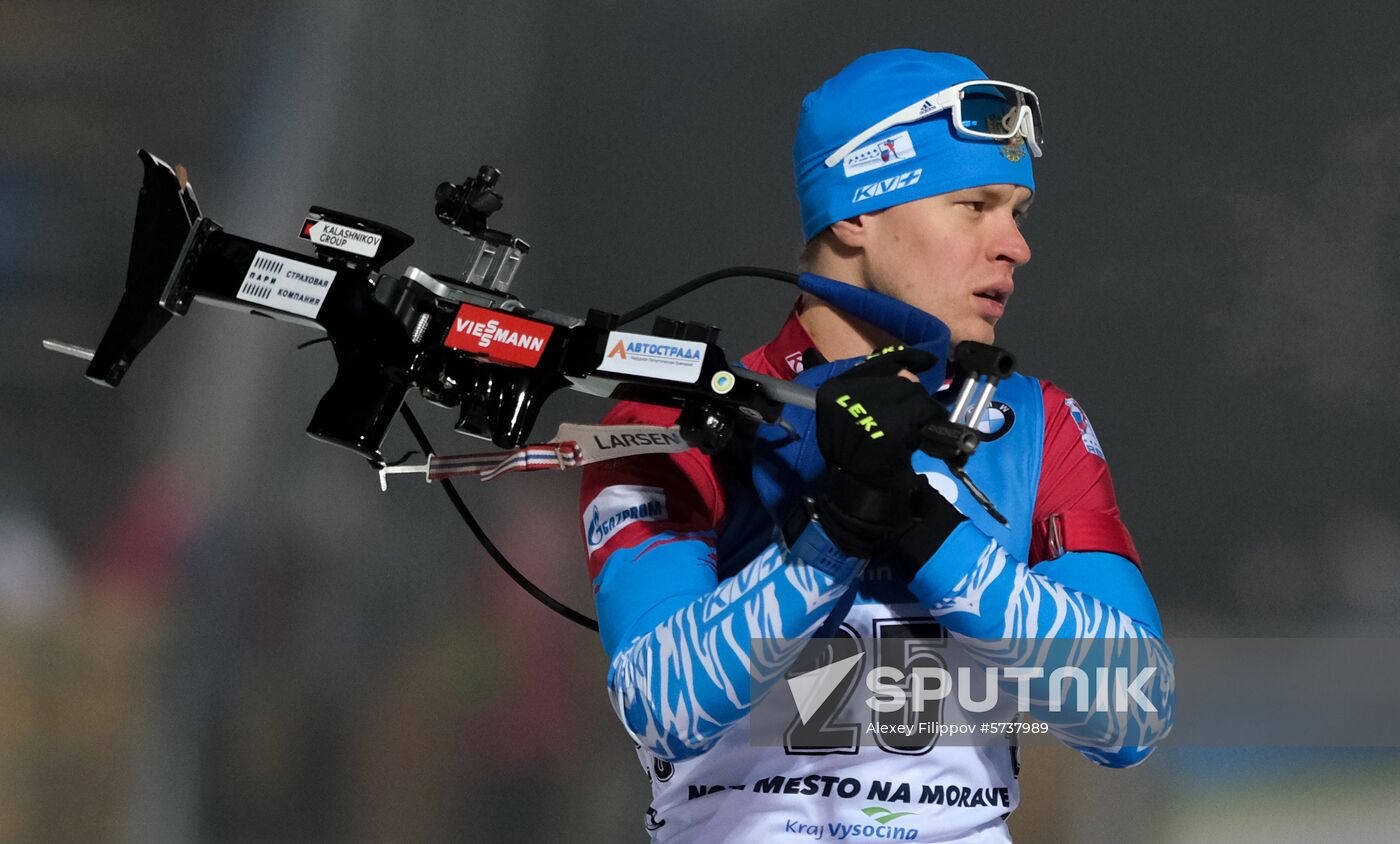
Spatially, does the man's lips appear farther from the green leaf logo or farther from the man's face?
the green leaf logo

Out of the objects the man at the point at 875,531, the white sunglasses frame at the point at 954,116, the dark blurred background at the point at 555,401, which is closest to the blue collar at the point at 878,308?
→ the man at the point at 875,531

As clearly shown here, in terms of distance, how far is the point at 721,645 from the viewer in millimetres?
1054

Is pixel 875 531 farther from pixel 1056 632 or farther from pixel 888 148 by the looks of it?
pixel 888 148

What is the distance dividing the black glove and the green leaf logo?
25cm

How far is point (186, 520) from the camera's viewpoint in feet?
7.29

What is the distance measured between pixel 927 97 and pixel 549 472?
103cm

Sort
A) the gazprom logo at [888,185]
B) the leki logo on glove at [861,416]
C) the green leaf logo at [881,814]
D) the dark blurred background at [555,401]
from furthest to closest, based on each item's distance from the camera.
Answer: the dark blurred background at [555,401], the gazprom logo at [888,185], the green leaf logo at [881,814], the leki logo on glove at [861,416]

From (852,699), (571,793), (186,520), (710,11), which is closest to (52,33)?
(186,520)

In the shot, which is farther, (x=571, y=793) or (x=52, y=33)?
(x=52, y=33)

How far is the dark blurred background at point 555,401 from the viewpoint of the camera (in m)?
2.09

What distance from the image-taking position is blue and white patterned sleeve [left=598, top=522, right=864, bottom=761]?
1039 mm

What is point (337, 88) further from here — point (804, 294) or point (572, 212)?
point (804, 294)

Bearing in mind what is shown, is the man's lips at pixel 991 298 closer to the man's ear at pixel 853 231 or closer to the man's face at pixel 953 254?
the man's face at pixel 953 254

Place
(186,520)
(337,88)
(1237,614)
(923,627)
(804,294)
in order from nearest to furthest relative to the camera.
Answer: (923,627) < (804,294) < (1237,614) < (186,520) < (337,88)
